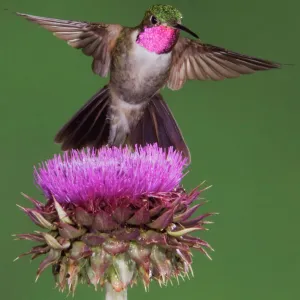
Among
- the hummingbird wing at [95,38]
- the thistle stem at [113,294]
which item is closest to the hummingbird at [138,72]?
the hummingbird wing at [95,38]

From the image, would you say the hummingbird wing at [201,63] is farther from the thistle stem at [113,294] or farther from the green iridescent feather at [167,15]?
the thistle stem at [113,294]

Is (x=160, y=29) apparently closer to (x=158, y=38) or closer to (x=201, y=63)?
(x=158, y=38)

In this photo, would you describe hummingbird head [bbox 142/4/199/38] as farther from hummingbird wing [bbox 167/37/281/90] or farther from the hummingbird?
hummingbird wing [bbox 167/37/281/90]

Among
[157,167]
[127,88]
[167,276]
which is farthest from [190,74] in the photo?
[167,276]

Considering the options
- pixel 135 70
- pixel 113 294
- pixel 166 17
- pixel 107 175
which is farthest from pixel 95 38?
pixel 113 294

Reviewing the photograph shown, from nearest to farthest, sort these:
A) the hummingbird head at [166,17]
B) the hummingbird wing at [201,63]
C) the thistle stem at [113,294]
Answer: the thistle stem at [113,294], the hummingbird head at [166,17], the hummingbird wing at [201,63]

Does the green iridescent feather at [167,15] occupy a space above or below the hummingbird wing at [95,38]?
Answer: above

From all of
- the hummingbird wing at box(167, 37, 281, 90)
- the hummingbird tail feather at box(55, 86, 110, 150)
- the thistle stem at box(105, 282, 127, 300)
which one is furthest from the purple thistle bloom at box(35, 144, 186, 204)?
the hummingbird wing at box(167, 37, 281, 90)
